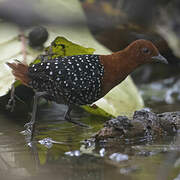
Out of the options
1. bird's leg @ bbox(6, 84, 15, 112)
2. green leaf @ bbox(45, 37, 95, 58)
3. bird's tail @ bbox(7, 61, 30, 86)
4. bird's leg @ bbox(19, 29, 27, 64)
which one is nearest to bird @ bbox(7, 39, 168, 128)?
bird's tail @ bbox(7, 61, 30, 86)

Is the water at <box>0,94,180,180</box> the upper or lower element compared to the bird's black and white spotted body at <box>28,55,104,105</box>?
lower

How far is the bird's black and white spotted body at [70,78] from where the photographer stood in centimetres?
312

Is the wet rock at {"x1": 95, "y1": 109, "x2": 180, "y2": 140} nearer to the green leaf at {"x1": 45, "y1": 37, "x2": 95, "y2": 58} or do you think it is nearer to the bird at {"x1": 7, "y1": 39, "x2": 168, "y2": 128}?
the bird at {"x1": 7, "y1": 39, "x2": 168, "y2": 128}

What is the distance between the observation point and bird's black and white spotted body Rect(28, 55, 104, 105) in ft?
10.2

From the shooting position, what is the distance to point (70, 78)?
3.12m

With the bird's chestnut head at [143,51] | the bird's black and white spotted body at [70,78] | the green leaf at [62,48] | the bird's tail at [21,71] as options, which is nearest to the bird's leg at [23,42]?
the green leaf at [62,48]

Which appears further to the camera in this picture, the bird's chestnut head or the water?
the bird's chestnut head

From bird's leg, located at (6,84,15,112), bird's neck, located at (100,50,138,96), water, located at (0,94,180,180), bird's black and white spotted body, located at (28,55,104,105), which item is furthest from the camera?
bird's leg, located at (6,84,15,112)

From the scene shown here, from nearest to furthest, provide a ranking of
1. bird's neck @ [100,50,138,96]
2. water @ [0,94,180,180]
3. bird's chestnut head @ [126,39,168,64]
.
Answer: water @ [0,94,180,180] < bird's neck @ [100,50,138,96] < bird's chestnut head @ [126,39,168,64]

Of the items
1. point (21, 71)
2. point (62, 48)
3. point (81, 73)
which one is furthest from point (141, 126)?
point (62, 48)

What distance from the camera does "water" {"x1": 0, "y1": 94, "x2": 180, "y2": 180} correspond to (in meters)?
2.01

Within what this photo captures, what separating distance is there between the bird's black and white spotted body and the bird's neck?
6 cm

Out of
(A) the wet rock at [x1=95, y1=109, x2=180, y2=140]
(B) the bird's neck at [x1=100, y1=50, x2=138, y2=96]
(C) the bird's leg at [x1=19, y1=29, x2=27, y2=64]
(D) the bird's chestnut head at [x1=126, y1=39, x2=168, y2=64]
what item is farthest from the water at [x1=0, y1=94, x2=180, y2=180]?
(C) the bird's leg at [x1=19, y1=29, x2=27, y2=64]

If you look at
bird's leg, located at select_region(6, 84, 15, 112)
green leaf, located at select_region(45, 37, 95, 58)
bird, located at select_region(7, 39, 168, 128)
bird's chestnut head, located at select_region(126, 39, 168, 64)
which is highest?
green leaf, located at select_region(45, 37, 95, 58)
